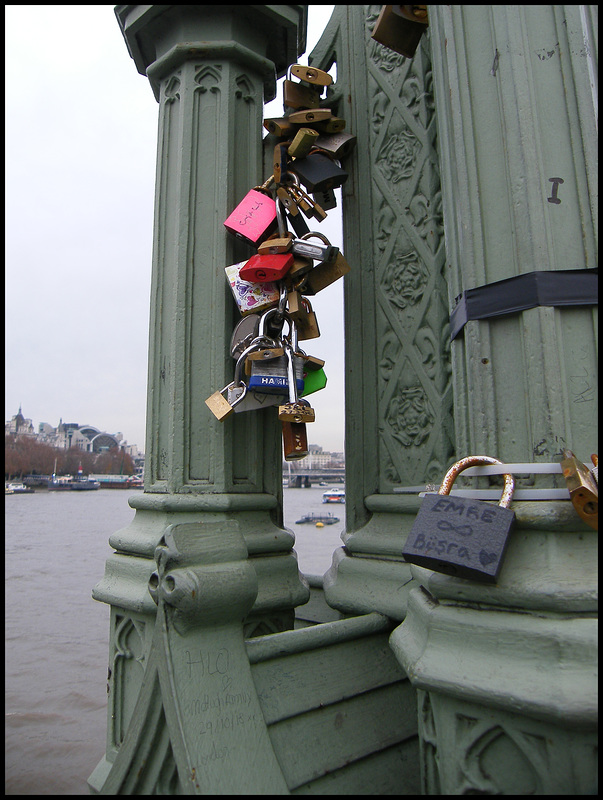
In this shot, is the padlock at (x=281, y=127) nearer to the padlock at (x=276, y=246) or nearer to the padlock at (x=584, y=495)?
the padlock at (x=276, y=246)

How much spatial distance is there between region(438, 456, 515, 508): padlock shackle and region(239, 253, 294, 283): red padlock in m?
1.17

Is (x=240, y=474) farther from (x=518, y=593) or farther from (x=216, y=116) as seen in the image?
(x=216, y=116)

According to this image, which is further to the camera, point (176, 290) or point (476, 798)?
point (176, 290)

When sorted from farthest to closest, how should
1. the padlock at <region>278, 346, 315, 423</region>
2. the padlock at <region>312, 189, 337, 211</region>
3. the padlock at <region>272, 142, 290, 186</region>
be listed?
1. the padlock at <region>312, 189, 337, 211</region>
2. the padlock at <region>272, 142, 290, 186</region>
3. the padlock at <region>278, 346, 315, 423</region>

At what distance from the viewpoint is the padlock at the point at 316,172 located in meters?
2.39

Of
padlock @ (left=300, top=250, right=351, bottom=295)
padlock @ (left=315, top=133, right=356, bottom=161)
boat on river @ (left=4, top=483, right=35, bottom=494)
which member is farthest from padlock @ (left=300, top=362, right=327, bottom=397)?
boat on river @ (left=4, top=483, right=35, bottom=494)

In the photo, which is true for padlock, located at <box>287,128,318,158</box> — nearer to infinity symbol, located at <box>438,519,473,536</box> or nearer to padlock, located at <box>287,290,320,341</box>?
padlock, located at <box>287,290,320,341</box>

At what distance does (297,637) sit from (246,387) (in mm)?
947

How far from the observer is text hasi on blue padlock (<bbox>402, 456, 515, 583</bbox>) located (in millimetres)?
1061

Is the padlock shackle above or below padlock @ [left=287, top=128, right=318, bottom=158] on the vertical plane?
below

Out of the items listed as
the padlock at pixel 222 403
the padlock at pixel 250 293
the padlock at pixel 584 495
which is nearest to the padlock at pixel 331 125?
the padlock at pixel 250 293

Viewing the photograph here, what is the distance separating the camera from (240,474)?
7.12ft

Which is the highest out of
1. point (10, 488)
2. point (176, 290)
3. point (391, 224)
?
point (391, 224)

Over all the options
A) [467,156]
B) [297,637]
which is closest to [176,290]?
[467,156]
